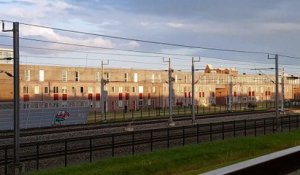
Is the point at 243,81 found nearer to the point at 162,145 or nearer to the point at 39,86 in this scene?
the point at 39,86

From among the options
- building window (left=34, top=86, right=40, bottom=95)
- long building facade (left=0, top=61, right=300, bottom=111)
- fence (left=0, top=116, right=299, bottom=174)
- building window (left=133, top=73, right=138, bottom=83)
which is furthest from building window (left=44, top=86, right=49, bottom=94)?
fence (left=0, top=116, right=299, bottom=174)

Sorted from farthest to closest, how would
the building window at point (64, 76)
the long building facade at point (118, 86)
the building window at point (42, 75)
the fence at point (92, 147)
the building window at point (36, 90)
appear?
the building window at point (64, 76) → the building window at point (42, 75) → the long building facade at point (118, 86) → the building window at point (36, 90) → the fence at point (92, 147)

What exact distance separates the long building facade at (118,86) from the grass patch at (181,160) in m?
57.3

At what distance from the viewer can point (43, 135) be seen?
121 ft

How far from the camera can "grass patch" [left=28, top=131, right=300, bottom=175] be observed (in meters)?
16.5

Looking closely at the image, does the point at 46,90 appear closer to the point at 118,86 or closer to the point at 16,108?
the point at 118,86

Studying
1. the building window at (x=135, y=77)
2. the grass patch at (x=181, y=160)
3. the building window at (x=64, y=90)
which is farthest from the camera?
the building window at (x=135, y=77)

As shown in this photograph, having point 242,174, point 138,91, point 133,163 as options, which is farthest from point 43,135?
point 138,91

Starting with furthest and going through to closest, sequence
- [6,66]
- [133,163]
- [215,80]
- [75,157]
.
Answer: [215,80], [6,66], [75,157], [133,163]

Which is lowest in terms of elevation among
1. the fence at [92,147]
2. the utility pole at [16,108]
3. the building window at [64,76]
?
the fence at [92,147]

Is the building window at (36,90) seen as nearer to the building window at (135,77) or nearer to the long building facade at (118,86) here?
the long building facade at (118,86)

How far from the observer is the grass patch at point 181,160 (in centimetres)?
1650

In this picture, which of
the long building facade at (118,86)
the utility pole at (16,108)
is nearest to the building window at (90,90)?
the long building facade at (118,86)

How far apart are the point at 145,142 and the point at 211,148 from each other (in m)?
3.97
